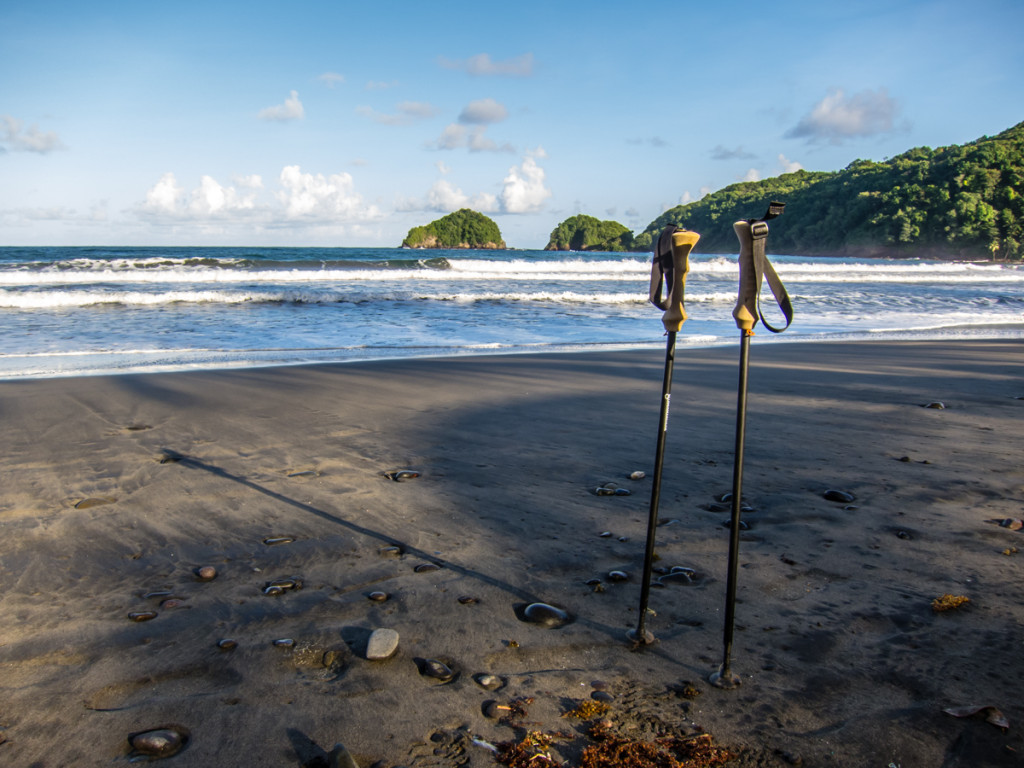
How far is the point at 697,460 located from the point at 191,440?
3.26m

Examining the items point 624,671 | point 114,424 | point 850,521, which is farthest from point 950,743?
point 114,424

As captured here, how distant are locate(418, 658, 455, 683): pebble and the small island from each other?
3394 inches

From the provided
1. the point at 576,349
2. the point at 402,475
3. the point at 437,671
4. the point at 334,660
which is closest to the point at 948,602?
the point at 437,671

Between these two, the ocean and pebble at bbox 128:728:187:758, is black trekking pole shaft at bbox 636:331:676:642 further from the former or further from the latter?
the ocean

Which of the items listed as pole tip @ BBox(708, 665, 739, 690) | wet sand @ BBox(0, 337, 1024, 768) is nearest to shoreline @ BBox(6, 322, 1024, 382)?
wet sand @ BBox(0, 337, 1024, 768)

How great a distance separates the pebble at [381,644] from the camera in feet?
5.75

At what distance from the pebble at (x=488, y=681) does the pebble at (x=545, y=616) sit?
0.29m

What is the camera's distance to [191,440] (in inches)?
162

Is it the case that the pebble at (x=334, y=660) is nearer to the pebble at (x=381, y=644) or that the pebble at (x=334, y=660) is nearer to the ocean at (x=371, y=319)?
the pebble at (x=381, y=644)

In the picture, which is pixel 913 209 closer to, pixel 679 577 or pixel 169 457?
pixel 679 577

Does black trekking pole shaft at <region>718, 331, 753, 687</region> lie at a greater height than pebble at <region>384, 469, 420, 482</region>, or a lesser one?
greater

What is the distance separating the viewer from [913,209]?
213 feet

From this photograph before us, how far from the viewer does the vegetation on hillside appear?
98875mm

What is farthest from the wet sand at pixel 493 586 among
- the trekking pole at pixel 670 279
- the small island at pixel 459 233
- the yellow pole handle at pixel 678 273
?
the small island at pixel 459 233
